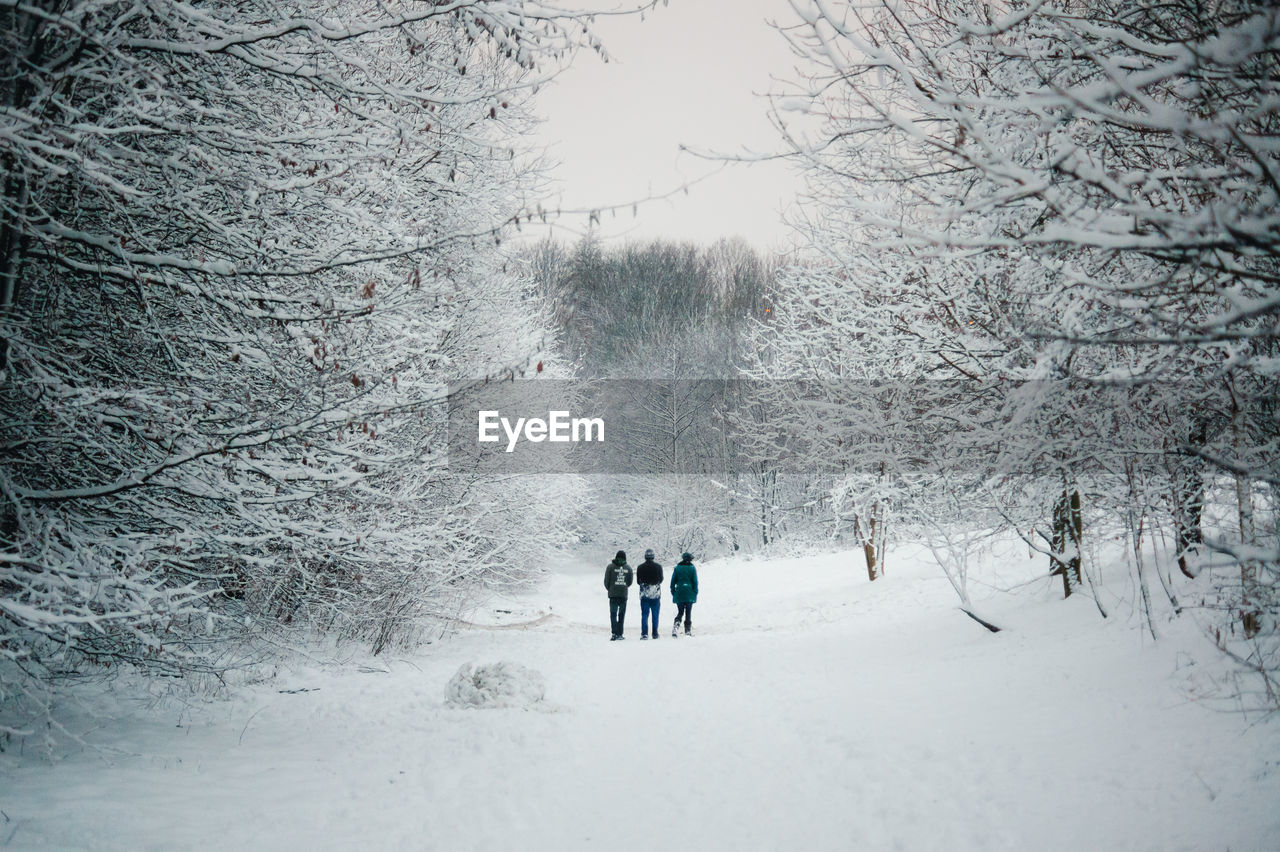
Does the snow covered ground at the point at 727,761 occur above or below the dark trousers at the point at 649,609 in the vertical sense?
above

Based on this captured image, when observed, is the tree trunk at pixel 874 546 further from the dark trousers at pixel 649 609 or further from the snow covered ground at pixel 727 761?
the snow covered ground at pixel 727 761

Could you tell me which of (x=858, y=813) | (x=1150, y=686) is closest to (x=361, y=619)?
(x=858, y=813)

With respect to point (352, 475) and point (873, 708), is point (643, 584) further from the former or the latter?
point (352, 475)

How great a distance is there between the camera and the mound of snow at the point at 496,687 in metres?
6.79

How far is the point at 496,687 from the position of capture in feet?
22.6

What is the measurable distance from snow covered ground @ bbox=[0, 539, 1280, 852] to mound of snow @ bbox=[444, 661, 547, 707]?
1.9 inches

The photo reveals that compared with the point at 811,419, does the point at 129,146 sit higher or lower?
higher

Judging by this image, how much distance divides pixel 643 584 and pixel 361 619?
18.1ft

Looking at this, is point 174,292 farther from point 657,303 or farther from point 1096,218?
point 657,303

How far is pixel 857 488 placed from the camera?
13.0 metres

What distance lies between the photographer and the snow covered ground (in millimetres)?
3766

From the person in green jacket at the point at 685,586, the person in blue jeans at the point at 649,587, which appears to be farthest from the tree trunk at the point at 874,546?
the person in blue jeans at the point at 649,587

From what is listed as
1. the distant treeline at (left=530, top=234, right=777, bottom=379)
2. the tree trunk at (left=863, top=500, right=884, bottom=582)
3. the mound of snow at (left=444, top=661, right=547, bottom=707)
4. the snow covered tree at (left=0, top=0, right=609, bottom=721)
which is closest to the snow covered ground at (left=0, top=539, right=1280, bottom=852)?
the mound of snow at (left=444, top=661, right=547, bottom=707)

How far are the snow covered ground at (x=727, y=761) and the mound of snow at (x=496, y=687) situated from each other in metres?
0.05
